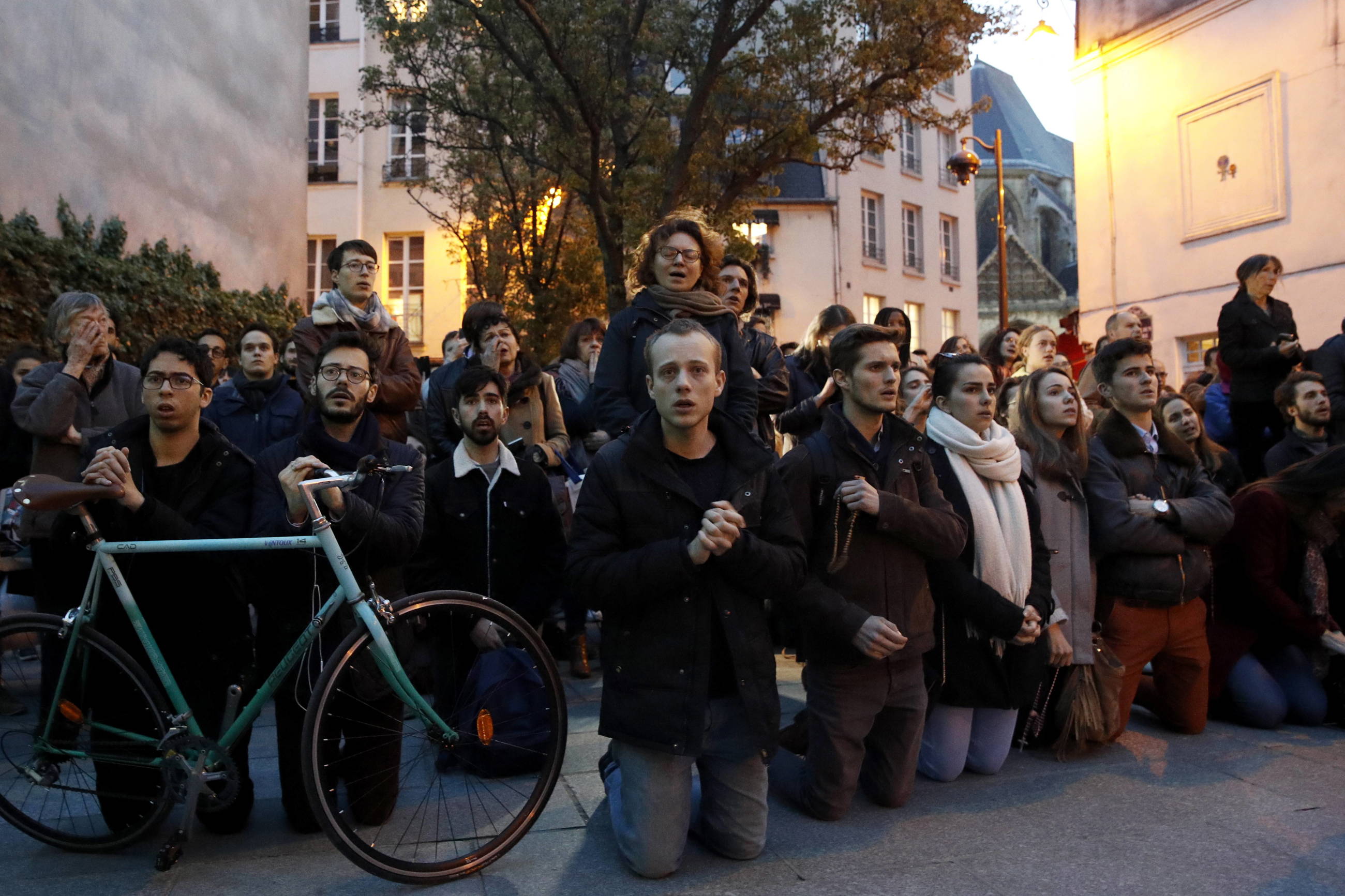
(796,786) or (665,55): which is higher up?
(665,55)

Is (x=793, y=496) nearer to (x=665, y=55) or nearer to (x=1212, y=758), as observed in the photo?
(x=1212, y=758)

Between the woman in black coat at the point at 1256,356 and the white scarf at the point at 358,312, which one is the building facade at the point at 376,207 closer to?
the woman in black coat at the point at 1256,356

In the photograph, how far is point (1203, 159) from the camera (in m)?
18.1

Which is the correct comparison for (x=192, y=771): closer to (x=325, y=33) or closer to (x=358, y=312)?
(x=358, y=312)

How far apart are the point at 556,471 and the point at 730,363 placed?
6.36 feet

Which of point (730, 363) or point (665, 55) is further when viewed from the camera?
point (665, 55)

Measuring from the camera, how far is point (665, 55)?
608 inches

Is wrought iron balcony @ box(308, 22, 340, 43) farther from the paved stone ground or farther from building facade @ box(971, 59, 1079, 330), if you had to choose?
building facade @ box(971, 59, 1079, 330)

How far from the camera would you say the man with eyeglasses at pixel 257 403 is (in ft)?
20.5

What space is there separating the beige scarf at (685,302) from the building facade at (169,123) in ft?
32.6

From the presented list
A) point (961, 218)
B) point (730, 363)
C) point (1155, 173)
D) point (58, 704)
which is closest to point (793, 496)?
point (730, 363)

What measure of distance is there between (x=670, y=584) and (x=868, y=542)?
1141 millimetres

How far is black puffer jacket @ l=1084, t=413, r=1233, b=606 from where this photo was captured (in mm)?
5297

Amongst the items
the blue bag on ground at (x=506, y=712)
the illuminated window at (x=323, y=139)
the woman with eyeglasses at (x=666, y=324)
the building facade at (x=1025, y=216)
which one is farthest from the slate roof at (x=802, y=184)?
the blue bag on ground at (x=506, y=712)
